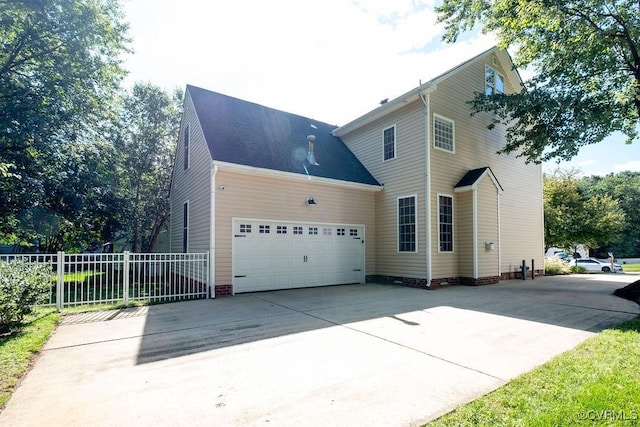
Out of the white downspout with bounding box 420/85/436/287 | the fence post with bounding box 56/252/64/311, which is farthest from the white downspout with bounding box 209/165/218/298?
the white downspout with bounding box 420/85/436/287

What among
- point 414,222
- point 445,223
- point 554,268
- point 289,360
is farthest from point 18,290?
point 554,268

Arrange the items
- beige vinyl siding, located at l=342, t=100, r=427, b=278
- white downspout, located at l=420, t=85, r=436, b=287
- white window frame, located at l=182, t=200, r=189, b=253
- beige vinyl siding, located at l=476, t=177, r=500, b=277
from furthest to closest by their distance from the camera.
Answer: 1. white window frame, located at l=182, t=200, r=189, b=253
2. beige vinyl siding, located at l=476, t=177, r=500, b=277
3. beige vinyl siding, located at l=342, t=100, r=427, b=278
4. white downspout, located at l=420, t=85, r=436, b=287

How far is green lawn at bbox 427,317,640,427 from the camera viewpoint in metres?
2.60

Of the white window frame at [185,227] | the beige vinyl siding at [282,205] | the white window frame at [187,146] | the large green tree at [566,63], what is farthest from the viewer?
the white window frame at [187,146]

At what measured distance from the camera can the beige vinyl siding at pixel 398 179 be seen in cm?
1077

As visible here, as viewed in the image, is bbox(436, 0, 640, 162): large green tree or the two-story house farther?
the two-story house

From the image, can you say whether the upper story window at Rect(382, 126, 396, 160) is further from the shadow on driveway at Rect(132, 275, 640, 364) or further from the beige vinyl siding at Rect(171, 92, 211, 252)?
the beige vinyl siding at Rect(171, 92, 211, 252)

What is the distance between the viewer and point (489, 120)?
1321 centimetres

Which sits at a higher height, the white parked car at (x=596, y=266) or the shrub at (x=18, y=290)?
the shrub at (x=18, y=290)

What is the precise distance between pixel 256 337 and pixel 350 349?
157cm

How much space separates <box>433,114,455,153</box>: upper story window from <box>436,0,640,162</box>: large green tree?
162 cm

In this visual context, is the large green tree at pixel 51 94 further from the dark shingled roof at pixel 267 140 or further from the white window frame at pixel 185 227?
the white window frame at pixel 185 227

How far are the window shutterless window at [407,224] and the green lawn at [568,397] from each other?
6984 millimetres

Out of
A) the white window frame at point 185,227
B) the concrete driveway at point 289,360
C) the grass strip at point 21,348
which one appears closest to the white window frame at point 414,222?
the concrete driveway at point 289,360
